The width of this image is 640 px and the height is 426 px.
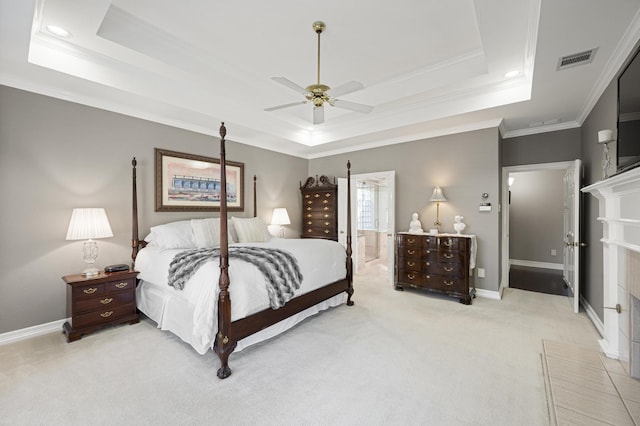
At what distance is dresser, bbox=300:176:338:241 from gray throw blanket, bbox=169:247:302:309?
8.95 ft

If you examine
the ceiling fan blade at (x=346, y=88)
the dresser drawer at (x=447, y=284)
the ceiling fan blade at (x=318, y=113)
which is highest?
the ceiling fan blade at (x=346, y=88)

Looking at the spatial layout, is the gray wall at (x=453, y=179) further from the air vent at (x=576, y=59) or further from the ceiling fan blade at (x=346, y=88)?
the ceiling fan blade at (x=346, y=88)

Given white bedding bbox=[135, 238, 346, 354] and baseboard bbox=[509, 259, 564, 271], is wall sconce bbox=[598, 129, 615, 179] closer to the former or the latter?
white bedding bbox=[135, 238, 346, 354]

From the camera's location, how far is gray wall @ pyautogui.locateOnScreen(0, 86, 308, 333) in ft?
9.14

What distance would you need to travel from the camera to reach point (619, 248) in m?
2.19

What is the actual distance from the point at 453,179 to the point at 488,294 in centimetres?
184

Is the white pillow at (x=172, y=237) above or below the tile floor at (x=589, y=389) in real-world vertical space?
above

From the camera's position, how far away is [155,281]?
307 cm

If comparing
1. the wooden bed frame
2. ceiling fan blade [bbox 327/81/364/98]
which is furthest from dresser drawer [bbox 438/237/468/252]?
ceiling fan blade [bbox 327/81/364/98]

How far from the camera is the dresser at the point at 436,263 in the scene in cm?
394

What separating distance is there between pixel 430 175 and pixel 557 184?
3.79 m

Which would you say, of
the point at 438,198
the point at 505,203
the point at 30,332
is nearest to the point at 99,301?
the point at 30,332

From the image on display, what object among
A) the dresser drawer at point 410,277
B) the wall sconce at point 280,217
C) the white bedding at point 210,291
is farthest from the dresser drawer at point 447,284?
the wall sconce at point 280,217

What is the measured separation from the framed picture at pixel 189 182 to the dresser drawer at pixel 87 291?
4.14 feet
